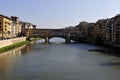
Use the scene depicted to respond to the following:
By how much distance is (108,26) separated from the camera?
70.1m

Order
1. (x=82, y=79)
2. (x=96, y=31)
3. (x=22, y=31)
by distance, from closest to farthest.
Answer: (x=82, y=79) < (x=96, y=31) < (x=22, y=31)

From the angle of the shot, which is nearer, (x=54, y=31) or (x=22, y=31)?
(x=54, y=31)

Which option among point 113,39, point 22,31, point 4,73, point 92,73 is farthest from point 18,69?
point 22,31

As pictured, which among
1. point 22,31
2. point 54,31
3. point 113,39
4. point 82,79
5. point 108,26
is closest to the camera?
point 82,79

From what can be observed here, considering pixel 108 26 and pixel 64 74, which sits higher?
pixel 108 26

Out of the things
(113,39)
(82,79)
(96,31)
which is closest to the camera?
(82,79)

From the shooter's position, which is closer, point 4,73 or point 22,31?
point 4,73

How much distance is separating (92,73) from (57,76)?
332cm

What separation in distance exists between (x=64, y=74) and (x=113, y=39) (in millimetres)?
40400

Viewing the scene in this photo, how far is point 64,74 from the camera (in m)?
22.4

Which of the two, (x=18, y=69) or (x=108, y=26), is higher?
(x=108, y=26)

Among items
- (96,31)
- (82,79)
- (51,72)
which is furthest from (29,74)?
(96,31)

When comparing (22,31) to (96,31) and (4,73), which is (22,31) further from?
(4,73)

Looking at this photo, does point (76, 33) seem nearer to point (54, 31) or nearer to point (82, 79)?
point (54, 31)
